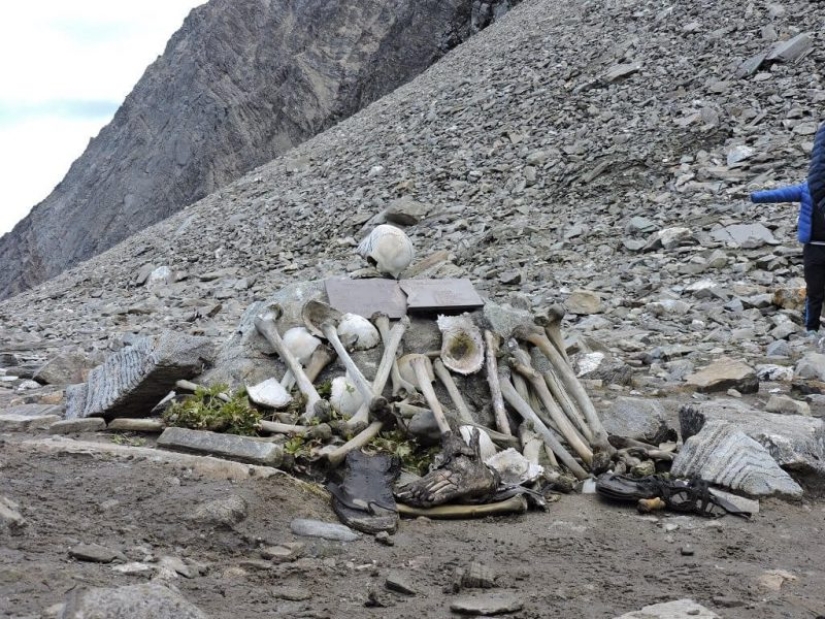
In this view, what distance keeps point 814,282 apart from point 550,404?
349 centimetres

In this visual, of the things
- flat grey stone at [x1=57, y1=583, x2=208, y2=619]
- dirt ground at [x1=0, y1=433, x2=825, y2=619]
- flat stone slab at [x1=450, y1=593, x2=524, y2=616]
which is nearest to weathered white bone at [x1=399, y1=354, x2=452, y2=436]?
dirt ground at [x1=0, y1=433, x2=825, y2=619]

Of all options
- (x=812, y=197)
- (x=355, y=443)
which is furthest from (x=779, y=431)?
(x=812, y=197)

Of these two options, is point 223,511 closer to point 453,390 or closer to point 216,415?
point 216,415

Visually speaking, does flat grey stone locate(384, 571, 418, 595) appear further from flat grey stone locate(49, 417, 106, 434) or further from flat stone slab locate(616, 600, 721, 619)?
flat grey stone locate(49, 417, 106, 434)

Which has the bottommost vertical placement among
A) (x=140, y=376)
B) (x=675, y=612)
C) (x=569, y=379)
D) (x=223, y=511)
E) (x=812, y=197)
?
(x=675, y=612)

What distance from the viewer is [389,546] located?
349 cm

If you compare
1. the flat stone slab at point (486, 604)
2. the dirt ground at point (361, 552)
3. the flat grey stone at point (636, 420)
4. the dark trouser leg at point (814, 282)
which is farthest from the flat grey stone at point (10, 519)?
the dark trouser leg at point (814, 282)

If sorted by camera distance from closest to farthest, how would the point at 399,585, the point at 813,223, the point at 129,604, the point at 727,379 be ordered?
the point at 129,604 < the point at 399,585 < the point at 727,379 < the point at 813,223

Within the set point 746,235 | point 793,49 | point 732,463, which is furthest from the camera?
point 793,49

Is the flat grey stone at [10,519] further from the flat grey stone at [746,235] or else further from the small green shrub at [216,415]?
the flat grey stone at [746,235]

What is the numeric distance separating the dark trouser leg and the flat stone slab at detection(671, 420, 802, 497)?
3.08 m

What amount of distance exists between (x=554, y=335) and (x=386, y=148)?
48.2ft

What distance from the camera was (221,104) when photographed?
4719 centimetres

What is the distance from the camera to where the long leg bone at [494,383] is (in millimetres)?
4760
